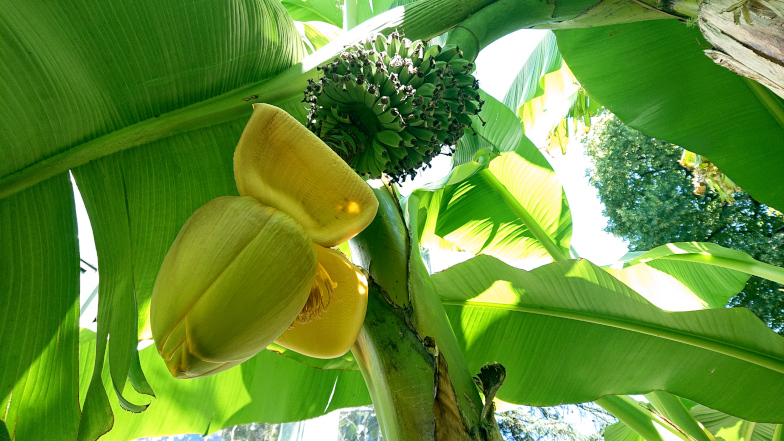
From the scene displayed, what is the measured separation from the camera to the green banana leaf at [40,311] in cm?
72

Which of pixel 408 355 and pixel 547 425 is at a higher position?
pixel 547 425

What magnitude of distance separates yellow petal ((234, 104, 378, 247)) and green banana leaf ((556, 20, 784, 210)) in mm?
1114

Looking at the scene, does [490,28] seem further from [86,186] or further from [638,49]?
[86,186]

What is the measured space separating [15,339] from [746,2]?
115 cm

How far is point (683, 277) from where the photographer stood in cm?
176

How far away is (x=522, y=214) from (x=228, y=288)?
58.2 inches

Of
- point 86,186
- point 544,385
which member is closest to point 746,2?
point 544,385

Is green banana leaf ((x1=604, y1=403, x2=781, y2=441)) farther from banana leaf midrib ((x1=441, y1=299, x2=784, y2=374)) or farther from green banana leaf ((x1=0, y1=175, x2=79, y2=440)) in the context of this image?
green banana leaf ((x1=0, y1=175, x2=79, y2=440))

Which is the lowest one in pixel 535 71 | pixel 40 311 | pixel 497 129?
pixel 40 311

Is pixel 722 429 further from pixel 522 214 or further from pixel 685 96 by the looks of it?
pixel 685 96

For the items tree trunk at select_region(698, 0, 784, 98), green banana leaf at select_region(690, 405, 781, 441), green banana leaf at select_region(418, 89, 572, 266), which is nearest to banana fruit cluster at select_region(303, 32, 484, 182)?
tree trunk at select_region(698, 0, 784, 98)

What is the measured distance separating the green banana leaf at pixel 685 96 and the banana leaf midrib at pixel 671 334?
1.62 ft

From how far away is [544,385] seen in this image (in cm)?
118

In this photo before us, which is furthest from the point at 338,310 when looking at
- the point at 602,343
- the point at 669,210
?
the point at 669,210
